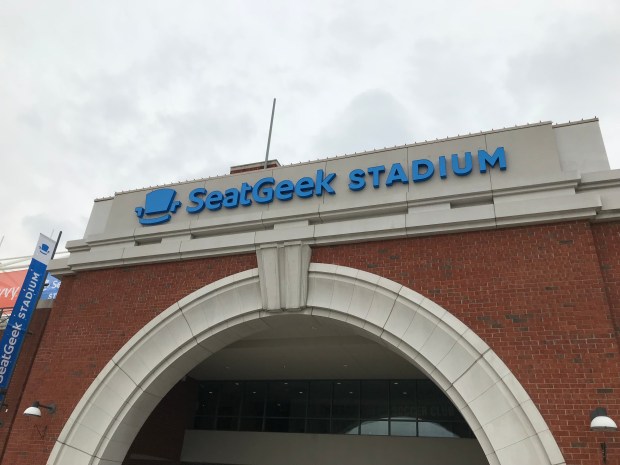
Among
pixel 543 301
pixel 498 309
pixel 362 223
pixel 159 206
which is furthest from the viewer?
pixel 159 206

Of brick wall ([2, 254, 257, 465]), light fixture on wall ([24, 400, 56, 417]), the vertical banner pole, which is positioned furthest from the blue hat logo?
light fixture on wall ([24, 400, 56, 417])

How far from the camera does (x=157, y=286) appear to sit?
11.9m

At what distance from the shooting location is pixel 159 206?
515 inches

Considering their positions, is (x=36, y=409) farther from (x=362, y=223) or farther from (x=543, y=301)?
(x=543, y=301)

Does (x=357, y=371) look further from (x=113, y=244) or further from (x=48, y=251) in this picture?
(x=48, y=251)

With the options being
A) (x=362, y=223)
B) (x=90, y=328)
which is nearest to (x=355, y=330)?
(x=362, y=223)

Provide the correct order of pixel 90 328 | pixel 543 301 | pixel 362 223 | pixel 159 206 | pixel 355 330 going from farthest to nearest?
pixel 159 206, pixel 90 328, pixel 362 223, pixel 355 330, pixel 543 301

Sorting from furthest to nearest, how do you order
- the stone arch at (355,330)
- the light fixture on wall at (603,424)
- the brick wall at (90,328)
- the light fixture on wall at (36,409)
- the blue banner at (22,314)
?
the blue banner at (22,314)
the brick wall at (90,328)
the light fixture on wall at (36,409)
the stone arch at (355,330)
the light fixture on wall at (603,424)

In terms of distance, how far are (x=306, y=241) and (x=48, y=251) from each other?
803cm

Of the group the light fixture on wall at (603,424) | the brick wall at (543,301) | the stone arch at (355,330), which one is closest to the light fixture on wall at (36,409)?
the stone arch at (355,330)

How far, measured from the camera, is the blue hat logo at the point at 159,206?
511 inches

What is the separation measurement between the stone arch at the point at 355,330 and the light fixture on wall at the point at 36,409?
61 centimetres

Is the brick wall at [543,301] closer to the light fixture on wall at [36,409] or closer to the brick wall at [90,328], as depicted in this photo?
the brick wall at [90,328]

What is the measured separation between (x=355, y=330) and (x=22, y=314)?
29.9 ft
